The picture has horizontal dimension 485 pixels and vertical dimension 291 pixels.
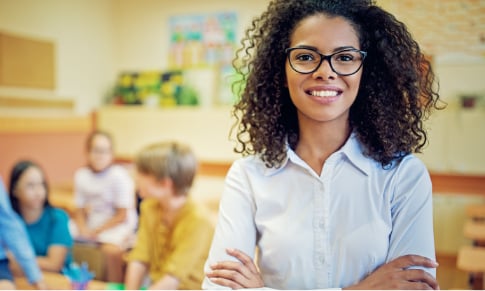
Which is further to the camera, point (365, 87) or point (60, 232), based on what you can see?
point (60, 232)

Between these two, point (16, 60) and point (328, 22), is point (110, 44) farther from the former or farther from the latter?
point (328, 22)

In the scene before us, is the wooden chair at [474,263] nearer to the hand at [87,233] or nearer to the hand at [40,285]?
the hand at [40,285]

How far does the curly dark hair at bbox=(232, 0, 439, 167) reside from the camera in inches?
34.3

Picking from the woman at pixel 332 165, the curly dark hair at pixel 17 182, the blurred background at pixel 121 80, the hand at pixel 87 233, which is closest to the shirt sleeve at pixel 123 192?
the hand at pixel 87 233

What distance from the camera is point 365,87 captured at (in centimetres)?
90

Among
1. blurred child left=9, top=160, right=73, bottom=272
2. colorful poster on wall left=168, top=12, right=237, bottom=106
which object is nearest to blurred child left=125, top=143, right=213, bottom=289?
blurred child left=9, top=160, right=73, bottom=272

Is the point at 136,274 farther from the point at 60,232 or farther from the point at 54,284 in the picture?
the point at 60,232

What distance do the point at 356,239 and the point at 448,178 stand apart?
34.5 inches

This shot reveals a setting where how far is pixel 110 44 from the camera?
374 centimetres

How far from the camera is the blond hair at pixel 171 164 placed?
62.7 inches

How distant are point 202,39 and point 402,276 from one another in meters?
3.12

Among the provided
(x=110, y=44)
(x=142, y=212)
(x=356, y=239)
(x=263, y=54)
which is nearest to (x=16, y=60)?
(x=110, y=44)

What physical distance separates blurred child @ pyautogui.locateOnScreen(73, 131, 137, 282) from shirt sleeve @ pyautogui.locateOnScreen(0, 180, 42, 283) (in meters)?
1.03

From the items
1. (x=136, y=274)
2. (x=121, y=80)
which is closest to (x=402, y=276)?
(x=136, y=274)
